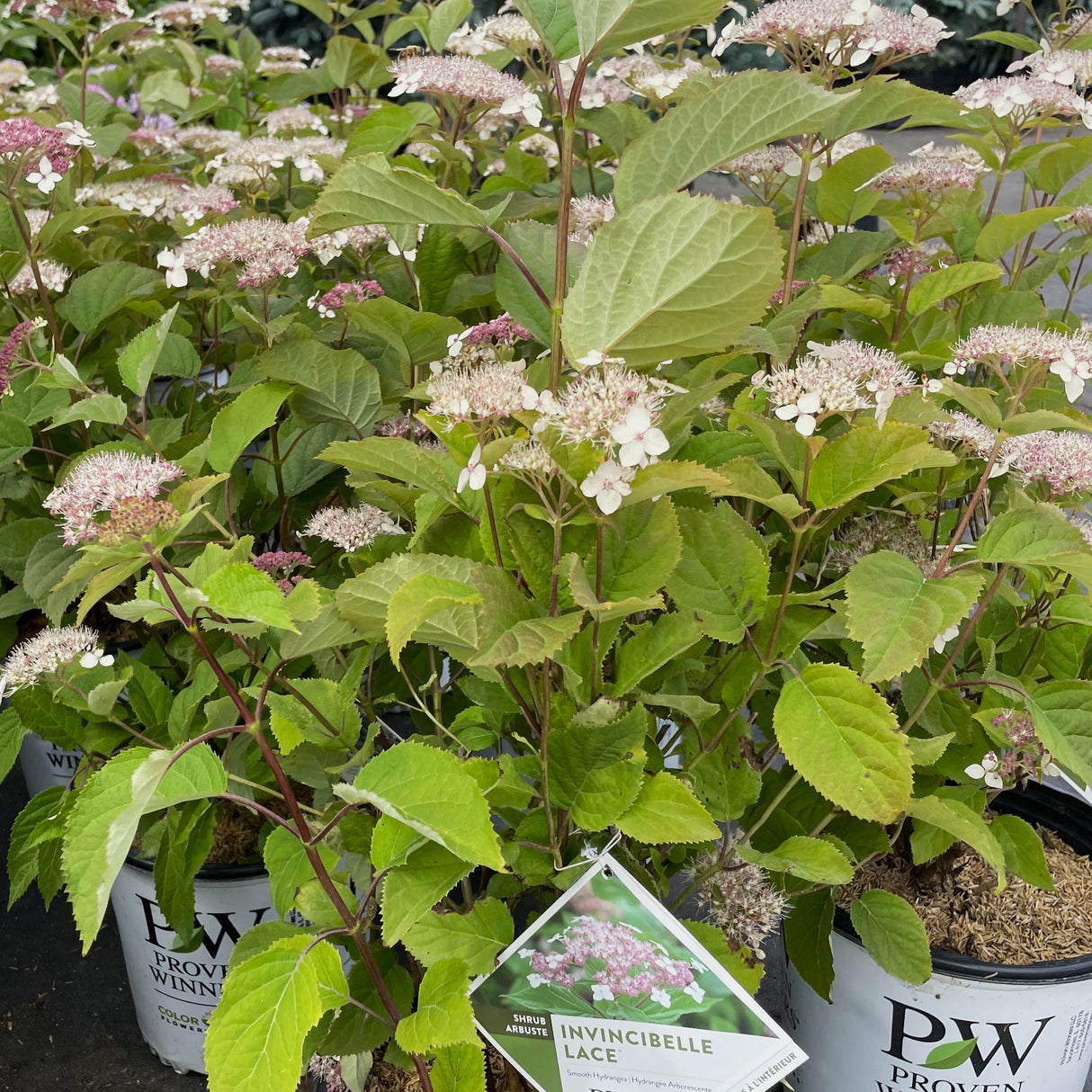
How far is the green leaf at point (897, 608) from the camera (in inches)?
22.6

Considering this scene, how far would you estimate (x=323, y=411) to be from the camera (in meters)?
0.92

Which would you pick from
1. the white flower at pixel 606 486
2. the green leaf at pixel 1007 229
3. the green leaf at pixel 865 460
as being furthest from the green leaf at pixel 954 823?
the green leaf at pixel 1007 229

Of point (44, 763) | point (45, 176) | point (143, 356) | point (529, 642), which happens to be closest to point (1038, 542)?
point (529, 642)

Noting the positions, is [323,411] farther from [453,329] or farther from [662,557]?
[662,557]

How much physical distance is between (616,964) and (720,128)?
46 centimetres

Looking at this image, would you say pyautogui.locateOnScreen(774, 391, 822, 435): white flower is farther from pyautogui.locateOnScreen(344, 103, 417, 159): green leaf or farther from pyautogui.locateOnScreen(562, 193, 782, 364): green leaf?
pyautogui.locateOnScreen(344, 103, 417, 159): green leaf

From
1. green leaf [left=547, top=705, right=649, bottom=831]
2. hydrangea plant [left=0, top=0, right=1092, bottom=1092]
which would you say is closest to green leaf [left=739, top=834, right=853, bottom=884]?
hydrangea plant [left=0, top=0, right=1092, bottom=1092]

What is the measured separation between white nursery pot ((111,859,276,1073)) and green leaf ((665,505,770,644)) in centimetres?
55

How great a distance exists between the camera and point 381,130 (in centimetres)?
118

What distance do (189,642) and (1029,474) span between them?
71 centimetres

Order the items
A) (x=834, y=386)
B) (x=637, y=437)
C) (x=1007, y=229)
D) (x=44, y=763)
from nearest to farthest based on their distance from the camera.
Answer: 1. (x=637, y=437)
2. (x=834, y=386)
3. (x=1007, y=229)
4. (x=44, y=763)

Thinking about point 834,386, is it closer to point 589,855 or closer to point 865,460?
point 865,460

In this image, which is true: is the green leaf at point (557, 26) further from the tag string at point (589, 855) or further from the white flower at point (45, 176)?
the white flower at point (45, 176)

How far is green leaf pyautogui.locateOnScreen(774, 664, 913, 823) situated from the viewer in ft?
1.86
